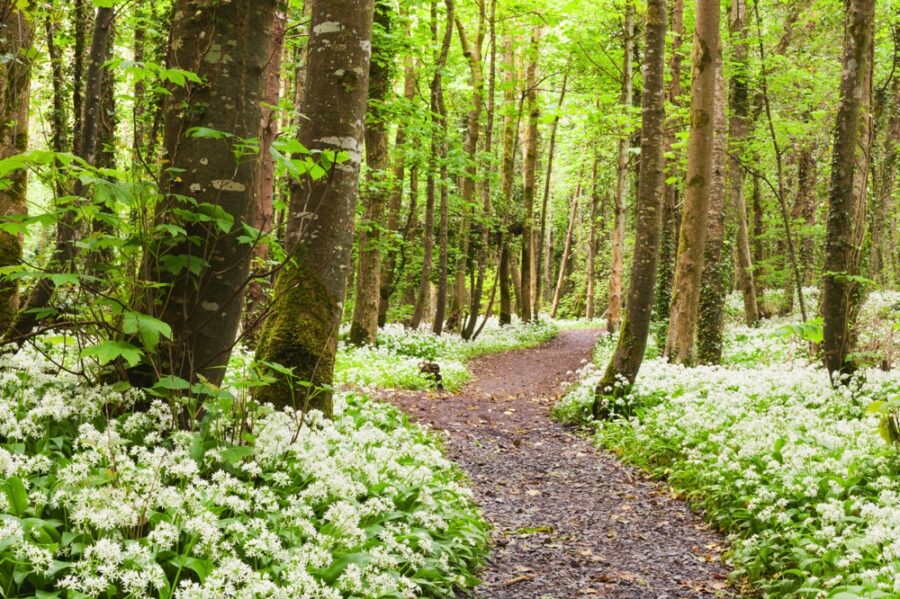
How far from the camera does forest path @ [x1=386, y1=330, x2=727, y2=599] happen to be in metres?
5.11

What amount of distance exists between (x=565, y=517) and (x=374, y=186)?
34.8 ft

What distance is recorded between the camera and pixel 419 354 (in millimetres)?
17594

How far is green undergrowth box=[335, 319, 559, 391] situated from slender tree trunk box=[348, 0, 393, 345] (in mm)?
837

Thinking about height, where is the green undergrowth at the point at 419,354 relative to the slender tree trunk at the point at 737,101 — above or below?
below

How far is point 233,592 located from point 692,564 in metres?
4.17

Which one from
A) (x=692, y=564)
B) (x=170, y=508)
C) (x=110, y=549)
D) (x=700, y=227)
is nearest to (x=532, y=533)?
(x=692, y=564)

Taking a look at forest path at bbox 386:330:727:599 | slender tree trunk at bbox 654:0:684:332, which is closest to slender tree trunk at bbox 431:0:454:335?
slender tree trunk at bbox 654:0:684:332

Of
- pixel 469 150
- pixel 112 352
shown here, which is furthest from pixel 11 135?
pixel 469 150

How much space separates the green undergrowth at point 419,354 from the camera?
12.6m

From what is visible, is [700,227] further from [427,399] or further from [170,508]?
[170,508]

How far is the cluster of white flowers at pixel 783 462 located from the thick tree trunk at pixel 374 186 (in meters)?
6.72

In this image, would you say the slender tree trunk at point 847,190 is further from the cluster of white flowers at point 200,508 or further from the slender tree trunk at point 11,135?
the slender tree trunk at point 11,135

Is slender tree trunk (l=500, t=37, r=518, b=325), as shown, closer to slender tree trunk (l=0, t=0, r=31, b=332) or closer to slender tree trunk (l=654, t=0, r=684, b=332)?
slender tree trunk (l=654, t=0, r=684, b=332)

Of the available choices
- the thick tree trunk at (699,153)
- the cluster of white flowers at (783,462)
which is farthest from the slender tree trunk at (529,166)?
the cluster of white flowers at (783,462)
